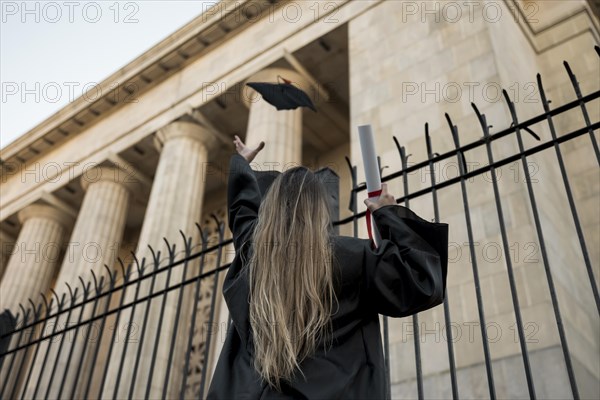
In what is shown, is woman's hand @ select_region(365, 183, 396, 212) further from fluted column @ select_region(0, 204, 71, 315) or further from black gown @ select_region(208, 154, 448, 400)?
fluted column @ select_region(0, 204, 71, 315)

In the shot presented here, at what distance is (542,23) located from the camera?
46.2 ft

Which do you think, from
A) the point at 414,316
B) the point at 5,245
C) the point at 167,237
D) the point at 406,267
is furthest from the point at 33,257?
the point at 406,267

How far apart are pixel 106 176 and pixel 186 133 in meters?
3.64

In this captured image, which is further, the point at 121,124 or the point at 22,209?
the point at 22,209

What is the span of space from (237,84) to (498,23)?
24.9 feet

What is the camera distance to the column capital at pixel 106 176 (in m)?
19.8

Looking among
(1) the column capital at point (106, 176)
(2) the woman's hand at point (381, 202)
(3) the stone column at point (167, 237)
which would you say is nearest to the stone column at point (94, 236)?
(1) the column capital at point (106, 176)

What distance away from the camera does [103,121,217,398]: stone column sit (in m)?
13.0

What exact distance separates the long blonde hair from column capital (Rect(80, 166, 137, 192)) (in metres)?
17.9

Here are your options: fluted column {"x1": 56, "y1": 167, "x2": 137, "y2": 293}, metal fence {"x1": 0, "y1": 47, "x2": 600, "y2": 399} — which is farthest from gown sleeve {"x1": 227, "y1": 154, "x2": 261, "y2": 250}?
fluted column {"x1": 56, "y1": 167, "x2": 137, "y2": 293}

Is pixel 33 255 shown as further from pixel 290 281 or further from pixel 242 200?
pixel 290 281

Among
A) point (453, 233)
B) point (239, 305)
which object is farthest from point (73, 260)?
point (239, 305)

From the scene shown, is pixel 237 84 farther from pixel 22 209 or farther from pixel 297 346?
pixel 297 346

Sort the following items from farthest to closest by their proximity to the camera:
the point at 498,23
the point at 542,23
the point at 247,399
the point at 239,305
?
the point at 542,23
the point at 498,23
the point at 239,305
the point at 247,399
